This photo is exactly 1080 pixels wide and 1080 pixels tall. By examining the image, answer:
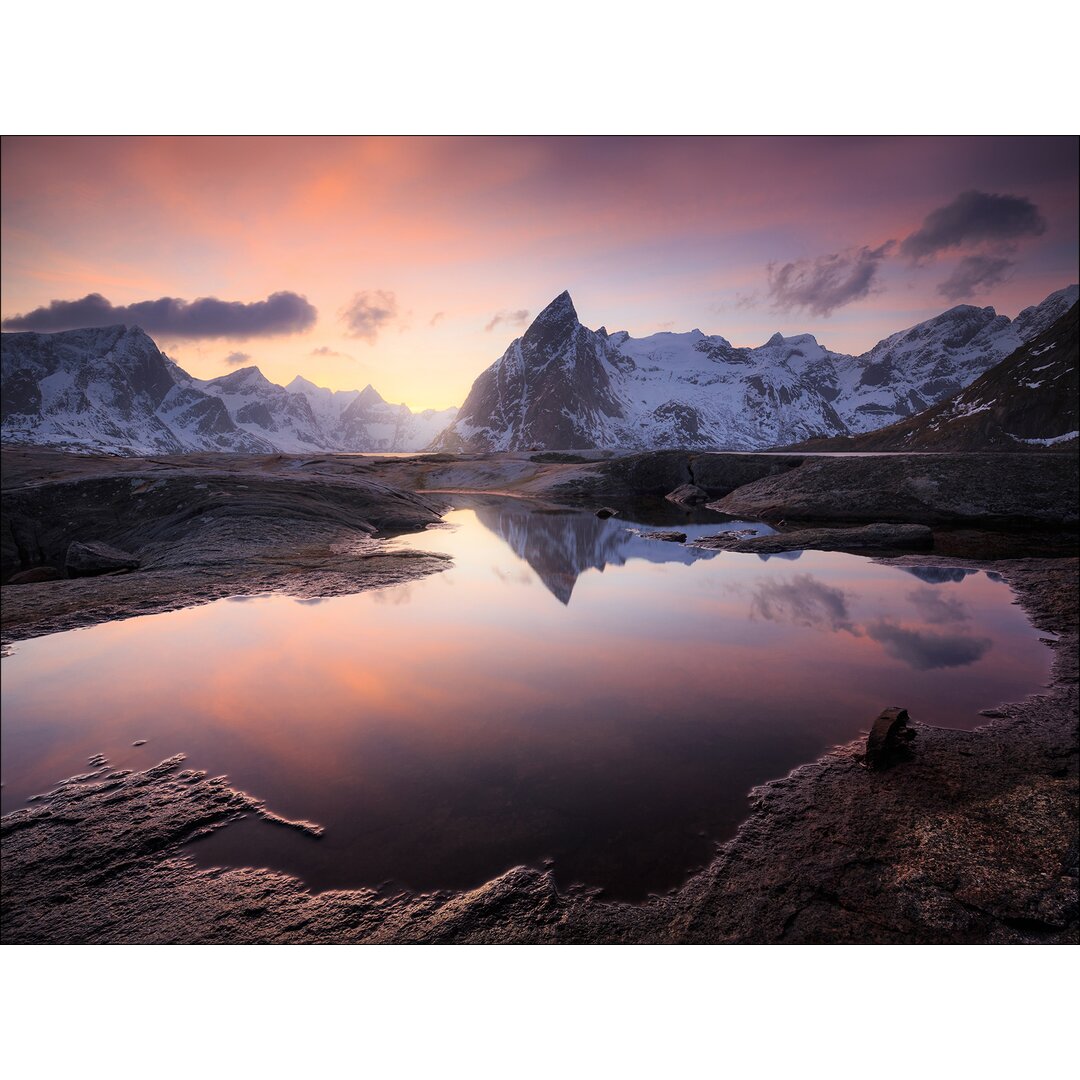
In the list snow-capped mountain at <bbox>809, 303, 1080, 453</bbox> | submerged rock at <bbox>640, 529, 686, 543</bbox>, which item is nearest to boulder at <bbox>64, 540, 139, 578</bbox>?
submerged rock at <bbox>640, 529, 686, 543</bbox>

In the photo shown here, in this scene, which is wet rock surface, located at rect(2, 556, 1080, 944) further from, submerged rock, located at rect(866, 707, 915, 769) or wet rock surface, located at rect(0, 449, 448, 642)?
wet rock surface, located at rect(0, 449, 448, 642)

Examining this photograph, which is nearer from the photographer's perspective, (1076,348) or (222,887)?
(222,887)

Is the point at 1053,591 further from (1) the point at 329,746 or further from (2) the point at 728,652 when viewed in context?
(1) the point at 329,746

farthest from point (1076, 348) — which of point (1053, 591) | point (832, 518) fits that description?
point (1053, 591)

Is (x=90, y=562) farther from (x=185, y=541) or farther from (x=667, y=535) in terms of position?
(x=667, y=535)

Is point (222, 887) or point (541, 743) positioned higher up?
point (541, 743)

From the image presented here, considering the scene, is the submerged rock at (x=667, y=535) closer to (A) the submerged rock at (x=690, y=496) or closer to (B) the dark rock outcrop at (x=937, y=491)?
(B) the dark rock outcrop at (x=937, y=491)
